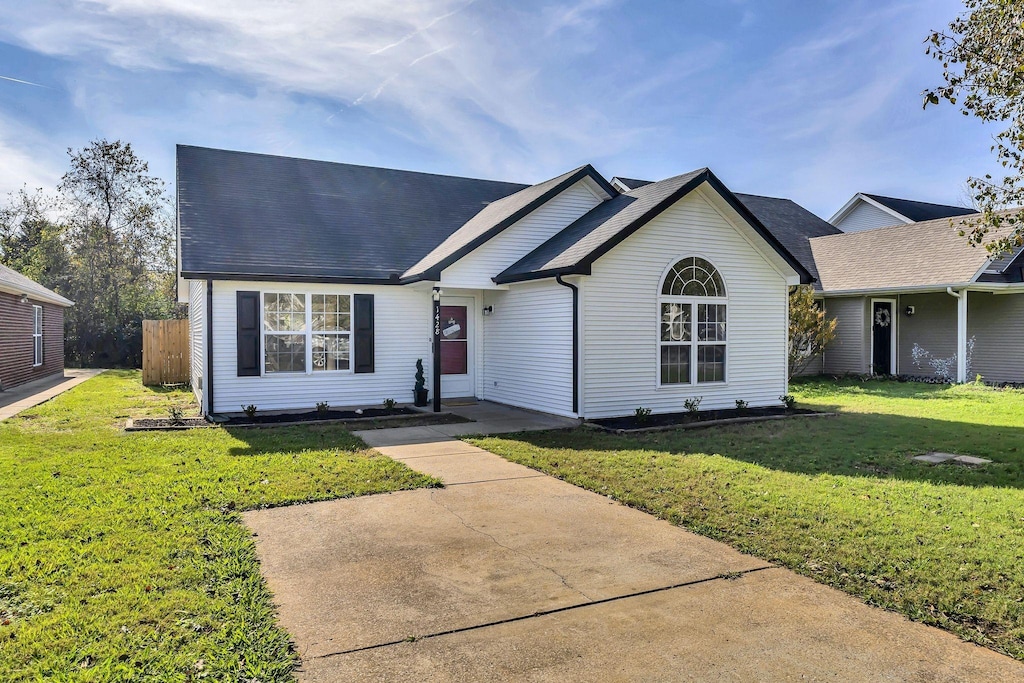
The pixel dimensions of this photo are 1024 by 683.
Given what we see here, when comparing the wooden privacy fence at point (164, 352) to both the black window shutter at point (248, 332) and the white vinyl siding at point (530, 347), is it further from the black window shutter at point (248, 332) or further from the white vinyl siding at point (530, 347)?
the white vinyl siding at point (530, 347)

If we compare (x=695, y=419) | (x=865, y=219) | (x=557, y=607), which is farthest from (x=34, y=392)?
(x=865, y=219)

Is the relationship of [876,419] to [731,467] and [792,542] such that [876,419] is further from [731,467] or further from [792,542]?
[792,542]

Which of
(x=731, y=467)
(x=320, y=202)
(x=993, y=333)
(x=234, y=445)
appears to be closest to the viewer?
(x=731, y=467)

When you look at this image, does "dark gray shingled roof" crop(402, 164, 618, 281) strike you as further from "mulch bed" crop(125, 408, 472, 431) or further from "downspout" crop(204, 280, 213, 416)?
"downspout" crop(204, 280, 213, 416)

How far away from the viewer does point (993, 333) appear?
60.0 ft

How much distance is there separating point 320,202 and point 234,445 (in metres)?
7.62

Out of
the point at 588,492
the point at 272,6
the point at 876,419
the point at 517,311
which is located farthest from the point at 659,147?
the point at 588,492

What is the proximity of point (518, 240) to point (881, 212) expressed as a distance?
70.2ft

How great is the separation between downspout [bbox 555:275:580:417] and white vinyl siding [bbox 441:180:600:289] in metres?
2.02

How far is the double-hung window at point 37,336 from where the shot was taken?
20.2 meters

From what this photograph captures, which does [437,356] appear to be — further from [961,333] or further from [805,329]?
[961,333]

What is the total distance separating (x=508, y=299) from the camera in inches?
523

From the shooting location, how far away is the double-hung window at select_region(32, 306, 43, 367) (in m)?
20.2

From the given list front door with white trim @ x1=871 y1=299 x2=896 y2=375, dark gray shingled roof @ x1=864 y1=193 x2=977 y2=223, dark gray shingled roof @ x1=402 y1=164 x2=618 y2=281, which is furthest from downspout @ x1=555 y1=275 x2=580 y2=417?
dark gray shingled roof @ x1=864 y1=193 x2=977 y2=223
